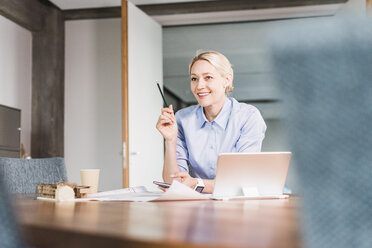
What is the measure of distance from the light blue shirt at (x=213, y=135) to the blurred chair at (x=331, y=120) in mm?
1602

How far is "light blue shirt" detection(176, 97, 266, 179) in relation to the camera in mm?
2096

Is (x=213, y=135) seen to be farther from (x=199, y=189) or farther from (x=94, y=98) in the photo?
(x=94, y=98)

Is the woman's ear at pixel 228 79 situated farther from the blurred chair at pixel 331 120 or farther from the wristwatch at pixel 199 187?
the blurred chair at pixel 331 120

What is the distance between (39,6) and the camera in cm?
483

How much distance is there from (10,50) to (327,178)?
16.6 feet

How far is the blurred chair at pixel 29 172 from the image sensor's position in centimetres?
201

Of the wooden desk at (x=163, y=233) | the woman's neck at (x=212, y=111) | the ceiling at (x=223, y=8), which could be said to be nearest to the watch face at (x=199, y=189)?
the woman's neck at (x=212, y=111)

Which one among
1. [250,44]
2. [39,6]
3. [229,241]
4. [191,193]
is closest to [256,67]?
[250,44]

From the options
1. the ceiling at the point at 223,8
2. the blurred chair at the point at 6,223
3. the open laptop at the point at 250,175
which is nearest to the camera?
the blurred chair at the point at 6,223

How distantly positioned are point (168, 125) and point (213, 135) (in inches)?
9.8

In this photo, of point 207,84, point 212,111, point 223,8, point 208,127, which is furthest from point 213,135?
point 223,8

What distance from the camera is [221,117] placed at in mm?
2227

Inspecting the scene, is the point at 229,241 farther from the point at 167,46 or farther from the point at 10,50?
the point at 167,46

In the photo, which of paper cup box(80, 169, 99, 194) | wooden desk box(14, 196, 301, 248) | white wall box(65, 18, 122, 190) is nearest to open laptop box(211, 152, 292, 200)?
paper cup box(80, 169, 99, 194)
